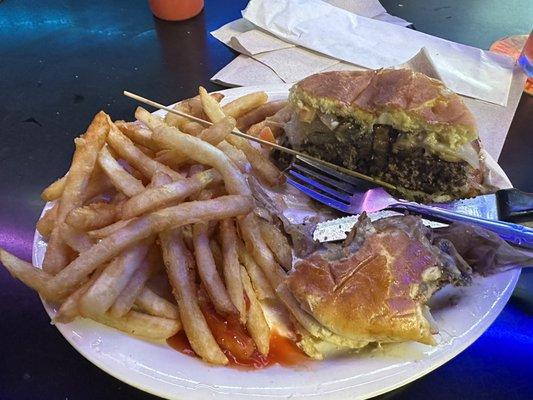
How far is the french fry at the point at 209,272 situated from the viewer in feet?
5.02

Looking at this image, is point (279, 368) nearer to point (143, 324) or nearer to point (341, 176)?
point (143, 324)

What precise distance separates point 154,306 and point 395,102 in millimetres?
1223

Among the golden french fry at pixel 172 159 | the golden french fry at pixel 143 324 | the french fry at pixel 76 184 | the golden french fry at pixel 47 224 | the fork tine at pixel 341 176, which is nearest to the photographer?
the golden french fry at pixel 143 324

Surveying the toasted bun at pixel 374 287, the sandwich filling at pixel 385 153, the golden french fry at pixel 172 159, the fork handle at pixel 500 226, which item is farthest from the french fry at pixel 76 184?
the fork handle at pixel 500 226

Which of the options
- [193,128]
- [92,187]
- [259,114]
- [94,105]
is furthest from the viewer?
[94,105]

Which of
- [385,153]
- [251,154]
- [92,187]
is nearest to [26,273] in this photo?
[92,187]

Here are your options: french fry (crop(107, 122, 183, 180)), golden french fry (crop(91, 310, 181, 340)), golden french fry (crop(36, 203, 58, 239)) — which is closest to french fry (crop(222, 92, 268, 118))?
french fry (crop(107, 122, 183, 180))

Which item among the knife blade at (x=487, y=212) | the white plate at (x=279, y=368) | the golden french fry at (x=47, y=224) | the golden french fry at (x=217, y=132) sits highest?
the golden french fry at (x=217, y=132)

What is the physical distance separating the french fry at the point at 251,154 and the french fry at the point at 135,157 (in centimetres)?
34

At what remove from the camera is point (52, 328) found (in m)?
1.81

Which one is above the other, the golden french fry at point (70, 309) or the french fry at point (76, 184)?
the french fry at point (76, 184)

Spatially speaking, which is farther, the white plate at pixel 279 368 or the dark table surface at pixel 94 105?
the dark table surface at pixel 94 105

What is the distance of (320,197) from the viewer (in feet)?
6.61

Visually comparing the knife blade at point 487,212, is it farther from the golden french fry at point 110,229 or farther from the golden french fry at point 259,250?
the golden french fry at point 110,229
